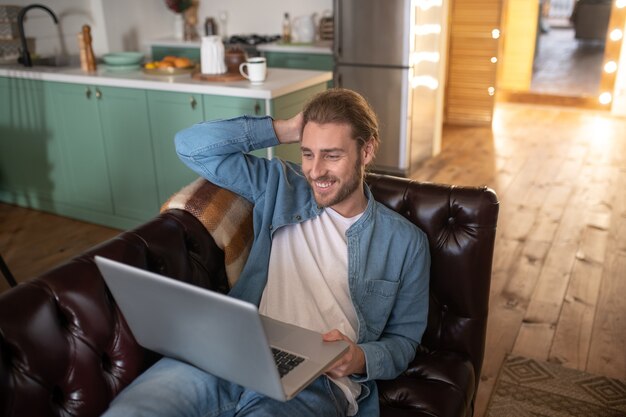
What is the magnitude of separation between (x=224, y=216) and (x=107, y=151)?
83.8 inches

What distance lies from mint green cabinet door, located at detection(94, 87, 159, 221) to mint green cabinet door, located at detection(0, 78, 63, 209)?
1.50 feet

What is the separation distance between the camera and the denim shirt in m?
1.59

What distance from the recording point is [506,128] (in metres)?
5.93

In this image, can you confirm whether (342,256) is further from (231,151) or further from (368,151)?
(231,151)

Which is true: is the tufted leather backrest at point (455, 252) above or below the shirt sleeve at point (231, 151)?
below

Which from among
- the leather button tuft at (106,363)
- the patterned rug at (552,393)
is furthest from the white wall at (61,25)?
the patterned rug at (552,393)

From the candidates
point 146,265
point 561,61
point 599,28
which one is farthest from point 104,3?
point 599,28

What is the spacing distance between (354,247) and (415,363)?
15.0 inches

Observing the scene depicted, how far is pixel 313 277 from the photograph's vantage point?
1608 mm

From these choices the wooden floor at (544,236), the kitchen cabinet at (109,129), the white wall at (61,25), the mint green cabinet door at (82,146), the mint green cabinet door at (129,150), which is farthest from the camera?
the white wall at (61,25)

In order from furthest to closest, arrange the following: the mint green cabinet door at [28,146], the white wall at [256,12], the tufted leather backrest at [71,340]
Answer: the white wall at [256,12], the mint green cabinet door at [28,146], the tufted leather backrest at [71,340]

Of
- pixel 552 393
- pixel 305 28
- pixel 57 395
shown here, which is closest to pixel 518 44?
pixel 305 28

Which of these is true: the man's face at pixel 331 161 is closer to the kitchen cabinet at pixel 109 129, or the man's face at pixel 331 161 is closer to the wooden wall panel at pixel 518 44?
the kitchen cabinet at pixel 109 129

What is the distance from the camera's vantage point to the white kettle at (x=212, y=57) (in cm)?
328
